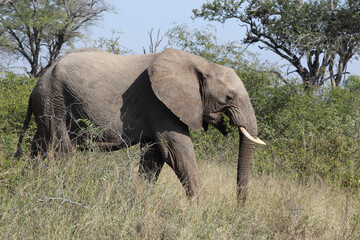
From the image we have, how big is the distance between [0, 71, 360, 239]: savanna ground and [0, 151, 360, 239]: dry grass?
0.01 m

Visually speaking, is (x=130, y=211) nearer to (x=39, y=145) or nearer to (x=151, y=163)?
(x=151, y=163)

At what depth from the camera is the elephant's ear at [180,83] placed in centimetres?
587

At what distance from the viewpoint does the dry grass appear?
13.5 feet

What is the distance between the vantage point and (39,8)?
1361 inches

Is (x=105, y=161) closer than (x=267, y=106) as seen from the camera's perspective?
Yes

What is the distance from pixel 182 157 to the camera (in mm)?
5816

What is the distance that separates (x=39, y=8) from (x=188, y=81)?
3108cm

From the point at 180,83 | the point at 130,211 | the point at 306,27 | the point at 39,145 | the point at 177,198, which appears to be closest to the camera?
the point at 130,211

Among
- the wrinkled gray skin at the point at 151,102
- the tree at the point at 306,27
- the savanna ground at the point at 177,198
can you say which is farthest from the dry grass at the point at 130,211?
the tree at the point at 306,27

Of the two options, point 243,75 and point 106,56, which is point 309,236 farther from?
point 243,75

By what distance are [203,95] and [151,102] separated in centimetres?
65

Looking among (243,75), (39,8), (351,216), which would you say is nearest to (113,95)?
(351,216)

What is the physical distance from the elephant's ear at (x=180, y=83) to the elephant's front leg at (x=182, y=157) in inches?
9.0

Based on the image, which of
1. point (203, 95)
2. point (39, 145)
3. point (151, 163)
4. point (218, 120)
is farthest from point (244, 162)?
point (39, 145)
